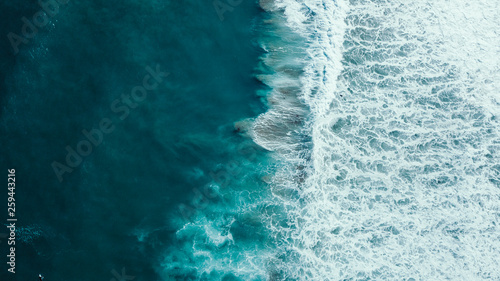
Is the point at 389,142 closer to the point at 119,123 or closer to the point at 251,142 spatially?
the point at 251,142

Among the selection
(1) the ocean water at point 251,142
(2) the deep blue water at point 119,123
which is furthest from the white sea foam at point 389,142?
(2) the deep blue water at point 119,123

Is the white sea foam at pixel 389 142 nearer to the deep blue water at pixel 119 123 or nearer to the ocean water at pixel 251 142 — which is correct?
the ocean water at pixel 251 142

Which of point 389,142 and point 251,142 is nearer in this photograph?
point 251,142

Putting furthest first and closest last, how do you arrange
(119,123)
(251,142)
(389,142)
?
(389,142), (251,142), (119,123)

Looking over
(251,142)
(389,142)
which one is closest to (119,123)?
(251,142)

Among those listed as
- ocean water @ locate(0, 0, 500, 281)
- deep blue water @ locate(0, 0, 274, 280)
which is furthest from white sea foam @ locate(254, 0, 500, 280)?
deep blue water @ locate(0, 0, 274, 280)

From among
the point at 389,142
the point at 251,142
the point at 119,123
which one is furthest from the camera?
the point at 389,142
